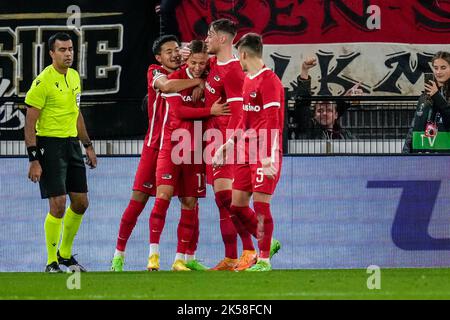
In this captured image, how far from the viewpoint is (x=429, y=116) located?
15.4 m

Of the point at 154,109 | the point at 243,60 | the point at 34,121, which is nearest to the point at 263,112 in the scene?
the point at 243,60

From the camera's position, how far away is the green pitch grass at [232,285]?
11.0m

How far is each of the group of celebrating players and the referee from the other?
571 mm

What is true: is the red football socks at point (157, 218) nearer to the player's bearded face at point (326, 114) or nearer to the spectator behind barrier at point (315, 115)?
the spectator behind barrier at point (315, 115)

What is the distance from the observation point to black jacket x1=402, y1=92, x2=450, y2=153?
15.1 metres

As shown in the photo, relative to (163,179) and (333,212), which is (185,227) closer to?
(163,179)

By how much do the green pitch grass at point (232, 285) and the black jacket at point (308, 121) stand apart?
235 cm

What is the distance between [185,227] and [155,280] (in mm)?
1743

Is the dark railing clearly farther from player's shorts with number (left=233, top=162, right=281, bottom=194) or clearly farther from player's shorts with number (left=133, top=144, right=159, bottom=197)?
player's shorts with number (left=233, top=162, right=281, bottom=194)

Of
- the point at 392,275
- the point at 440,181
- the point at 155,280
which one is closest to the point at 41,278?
the point at 155,280

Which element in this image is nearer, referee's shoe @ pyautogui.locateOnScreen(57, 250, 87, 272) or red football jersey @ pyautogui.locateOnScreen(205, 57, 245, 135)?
red football jersey @ pyautogui.locateOnScreen(205, 57, 245, 135)

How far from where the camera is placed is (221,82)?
14078mm

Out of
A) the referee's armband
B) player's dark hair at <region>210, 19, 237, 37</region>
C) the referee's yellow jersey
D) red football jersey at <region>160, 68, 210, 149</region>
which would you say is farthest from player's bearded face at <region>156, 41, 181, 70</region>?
the referee's armband

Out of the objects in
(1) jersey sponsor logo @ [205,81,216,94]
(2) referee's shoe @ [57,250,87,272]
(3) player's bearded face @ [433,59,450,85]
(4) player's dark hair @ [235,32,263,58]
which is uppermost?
(4) player's dark hair @ [235,32,263,58]
